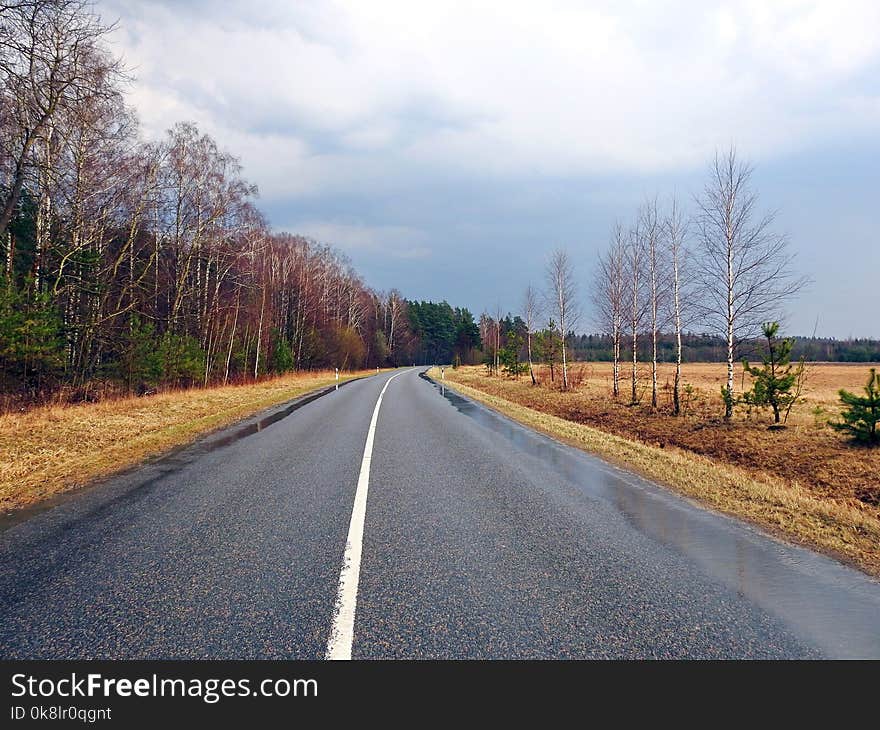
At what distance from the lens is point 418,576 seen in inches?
156

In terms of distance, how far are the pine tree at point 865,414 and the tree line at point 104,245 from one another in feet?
63.0

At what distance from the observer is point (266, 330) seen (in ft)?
127

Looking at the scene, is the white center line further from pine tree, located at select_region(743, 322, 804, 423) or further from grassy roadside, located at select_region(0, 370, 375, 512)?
pine tree, located at select_region(743, 322, 804, 423)

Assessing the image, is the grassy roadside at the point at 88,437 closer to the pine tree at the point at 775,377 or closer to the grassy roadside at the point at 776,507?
the grassy roadside at the point at 776,507

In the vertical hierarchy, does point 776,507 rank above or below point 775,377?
below

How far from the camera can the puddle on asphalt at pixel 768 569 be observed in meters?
3.23

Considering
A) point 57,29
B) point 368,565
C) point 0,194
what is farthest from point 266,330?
point 368,565

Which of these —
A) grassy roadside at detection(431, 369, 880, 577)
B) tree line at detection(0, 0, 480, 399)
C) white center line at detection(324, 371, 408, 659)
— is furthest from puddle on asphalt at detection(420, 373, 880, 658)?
tree line at detection(0, 0, 480, 399)

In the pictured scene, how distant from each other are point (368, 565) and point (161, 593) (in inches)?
61.0

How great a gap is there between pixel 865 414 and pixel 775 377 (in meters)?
4.11

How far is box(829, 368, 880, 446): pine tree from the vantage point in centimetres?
1125

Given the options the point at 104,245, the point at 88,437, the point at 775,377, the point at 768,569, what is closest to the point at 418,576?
the point at 768,569

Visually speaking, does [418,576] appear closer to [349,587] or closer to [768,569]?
[349,587]

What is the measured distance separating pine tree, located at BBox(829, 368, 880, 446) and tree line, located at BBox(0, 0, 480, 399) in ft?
63.0
